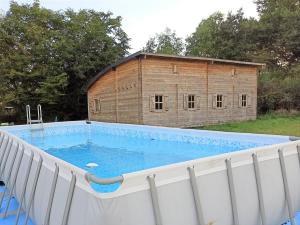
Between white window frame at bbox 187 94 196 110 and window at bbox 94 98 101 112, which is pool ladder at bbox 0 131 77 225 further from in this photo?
window at bbox 94 98 101 112

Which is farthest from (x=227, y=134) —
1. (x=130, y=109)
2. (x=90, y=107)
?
(x=90, y=107)

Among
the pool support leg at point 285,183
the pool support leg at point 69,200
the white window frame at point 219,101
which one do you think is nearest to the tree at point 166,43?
the white window frame at point 219,101

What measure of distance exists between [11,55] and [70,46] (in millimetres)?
3998

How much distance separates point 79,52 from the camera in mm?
20828

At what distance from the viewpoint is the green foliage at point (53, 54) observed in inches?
733

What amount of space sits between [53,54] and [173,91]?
414 inches

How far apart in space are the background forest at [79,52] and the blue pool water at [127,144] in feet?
26.8

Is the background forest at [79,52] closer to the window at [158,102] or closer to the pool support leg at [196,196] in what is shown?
the window at [158,102]

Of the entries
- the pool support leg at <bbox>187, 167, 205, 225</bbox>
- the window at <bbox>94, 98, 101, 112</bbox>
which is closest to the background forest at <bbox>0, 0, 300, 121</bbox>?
the window at <bbox>94, 98, 101, 112</bbox>

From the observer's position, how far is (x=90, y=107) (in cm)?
1878

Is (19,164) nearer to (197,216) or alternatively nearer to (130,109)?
(197,216)

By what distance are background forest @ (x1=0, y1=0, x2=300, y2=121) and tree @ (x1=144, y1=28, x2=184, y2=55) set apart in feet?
50.2

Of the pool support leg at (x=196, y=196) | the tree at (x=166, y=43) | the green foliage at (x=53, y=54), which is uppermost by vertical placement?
the tree at (x=166, y=43)

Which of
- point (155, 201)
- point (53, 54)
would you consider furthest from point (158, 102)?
point (155, 201)
